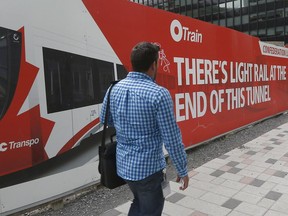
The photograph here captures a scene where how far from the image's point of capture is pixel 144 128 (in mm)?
2139

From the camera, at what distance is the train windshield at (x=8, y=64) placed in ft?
10.2

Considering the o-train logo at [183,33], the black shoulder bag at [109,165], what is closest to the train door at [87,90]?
the black shoulder bag at [109,165]

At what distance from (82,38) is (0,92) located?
4.00 ft

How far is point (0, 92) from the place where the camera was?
310 centimetres

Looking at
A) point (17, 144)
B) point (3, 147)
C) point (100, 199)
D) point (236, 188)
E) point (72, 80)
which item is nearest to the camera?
point (3, 147)

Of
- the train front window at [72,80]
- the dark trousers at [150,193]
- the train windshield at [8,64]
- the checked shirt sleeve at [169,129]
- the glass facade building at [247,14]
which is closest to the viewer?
the checked shirt sleeve at [169,129]

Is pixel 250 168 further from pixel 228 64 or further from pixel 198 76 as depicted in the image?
pixel 228 64

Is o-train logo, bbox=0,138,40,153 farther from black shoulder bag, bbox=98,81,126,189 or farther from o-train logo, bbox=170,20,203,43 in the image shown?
o-train logo, bbox=170,20,203,43

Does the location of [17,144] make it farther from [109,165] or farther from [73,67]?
[109,165]

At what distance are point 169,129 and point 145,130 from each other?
0.55ft

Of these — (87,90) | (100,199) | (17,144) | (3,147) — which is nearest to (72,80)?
(87,90)

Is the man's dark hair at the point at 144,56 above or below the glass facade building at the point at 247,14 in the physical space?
below

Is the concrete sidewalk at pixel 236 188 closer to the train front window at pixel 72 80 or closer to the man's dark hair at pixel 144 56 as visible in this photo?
the train front window at pixel 72 80

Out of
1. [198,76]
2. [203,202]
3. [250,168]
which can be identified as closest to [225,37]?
[198,76]
